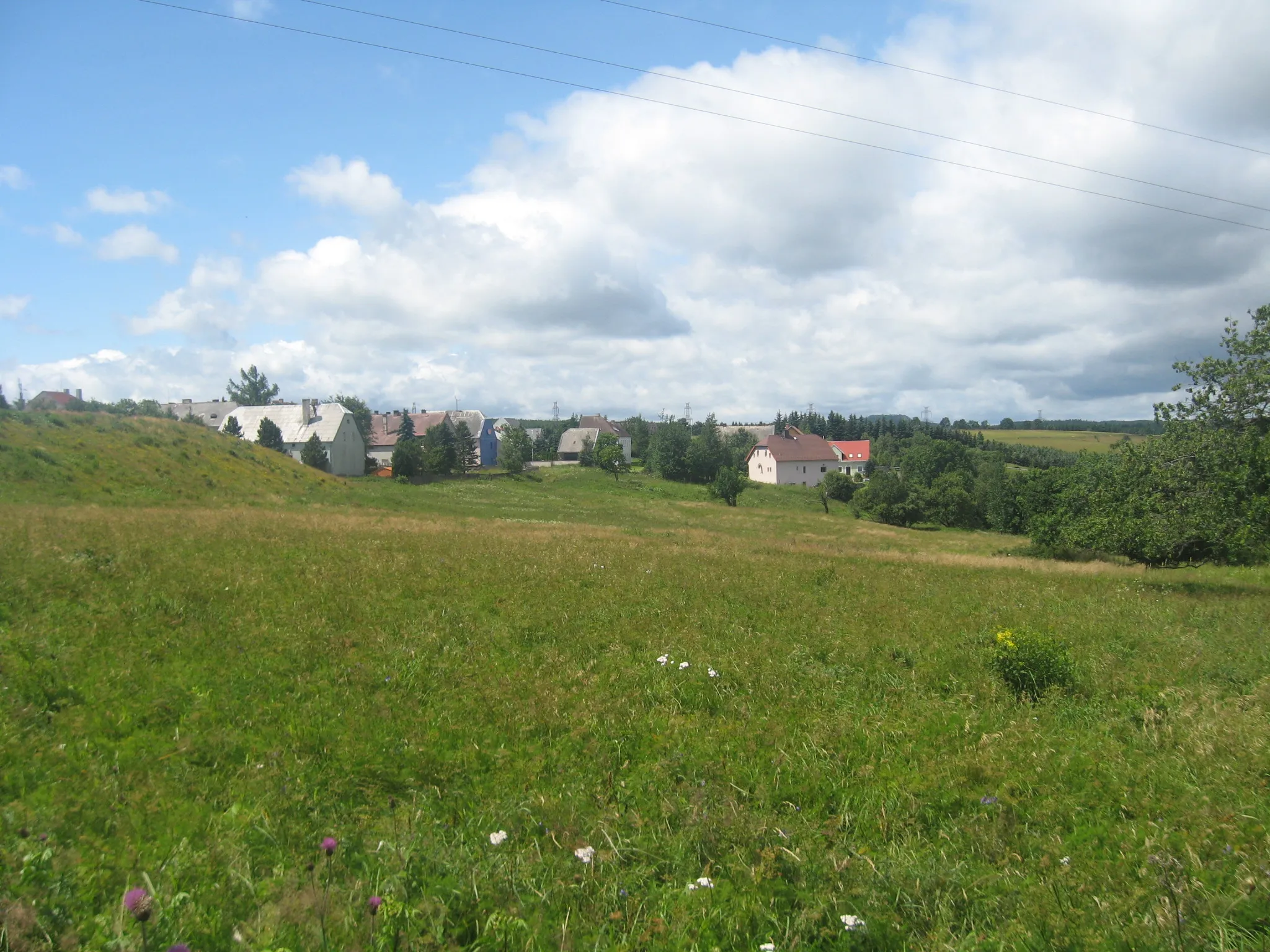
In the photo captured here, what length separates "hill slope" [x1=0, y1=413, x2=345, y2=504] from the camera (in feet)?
77.7

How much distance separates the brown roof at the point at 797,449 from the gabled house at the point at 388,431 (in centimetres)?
4891

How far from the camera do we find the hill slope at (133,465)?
23.7m

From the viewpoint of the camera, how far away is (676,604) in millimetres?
10398

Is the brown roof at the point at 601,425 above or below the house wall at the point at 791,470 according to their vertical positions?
above

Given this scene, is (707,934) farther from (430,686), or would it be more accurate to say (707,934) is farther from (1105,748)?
(1105,748)

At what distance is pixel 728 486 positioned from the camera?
68312 mm

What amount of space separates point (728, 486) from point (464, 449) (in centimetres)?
3234

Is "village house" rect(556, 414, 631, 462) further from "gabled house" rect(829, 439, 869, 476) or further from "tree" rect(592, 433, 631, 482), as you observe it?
"gabled house" rect(829, 439, 869, 476)

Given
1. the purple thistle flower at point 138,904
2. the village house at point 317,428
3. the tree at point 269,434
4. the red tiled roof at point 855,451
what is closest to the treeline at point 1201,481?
the purple thistle flower at point 138,904

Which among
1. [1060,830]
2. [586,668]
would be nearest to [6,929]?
[586,668]

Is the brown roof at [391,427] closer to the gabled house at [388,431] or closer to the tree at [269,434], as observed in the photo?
the gabled house at [388,431]

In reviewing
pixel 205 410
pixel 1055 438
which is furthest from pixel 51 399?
pixel 1055 438

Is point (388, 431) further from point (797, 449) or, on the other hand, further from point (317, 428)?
point (797, 449)

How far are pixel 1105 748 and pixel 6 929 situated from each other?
738 cm
